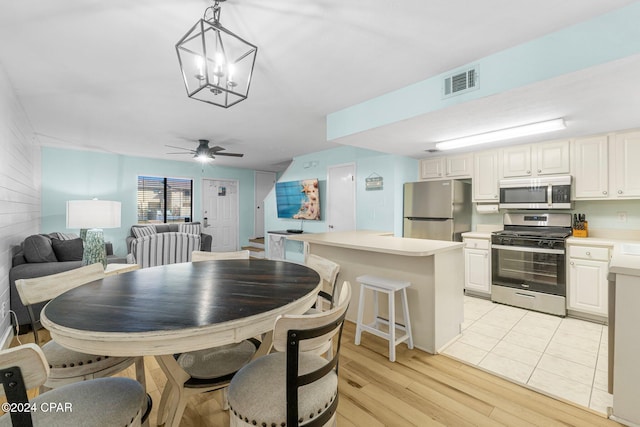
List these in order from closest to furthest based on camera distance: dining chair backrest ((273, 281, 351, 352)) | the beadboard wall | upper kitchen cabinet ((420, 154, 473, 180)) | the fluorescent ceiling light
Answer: dining chair backrest ((273, 281, 351, 352)) → the beadboard wall → the fluorescent ceiling light → upper kitchen cabinet ((420, 154, 473, 180))

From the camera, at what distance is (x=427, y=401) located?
6.22 ft

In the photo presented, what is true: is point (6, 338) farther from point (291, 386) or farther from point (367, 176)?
point (367, 176)

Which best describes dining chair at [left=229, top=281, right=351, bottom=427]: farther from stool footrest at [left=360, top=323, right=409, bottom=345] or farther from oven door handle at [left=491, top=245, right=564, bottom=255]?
oven door handle at [left=491, top=245, right=564, bottom=255]

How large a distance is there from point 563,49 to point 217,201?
7.45 metres

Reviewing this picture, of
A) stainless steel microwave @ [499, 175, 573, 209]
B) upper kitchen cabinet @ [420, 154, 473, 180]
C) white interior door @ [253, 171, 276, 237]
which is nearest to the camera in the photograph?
stainless steel microwave @ [499, 175, 573, 209]

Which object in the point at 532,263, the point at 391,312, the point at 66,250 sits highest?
the point at 66,250

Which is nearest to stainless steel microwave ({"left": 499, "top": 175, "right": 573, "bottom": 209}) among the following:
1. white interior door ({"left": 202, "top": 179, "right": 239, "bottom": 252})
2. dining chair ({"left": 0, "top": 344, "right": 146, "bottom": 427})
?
dining chair ({"left": 0, "top": 344, "right": 146, "bottom": 427})

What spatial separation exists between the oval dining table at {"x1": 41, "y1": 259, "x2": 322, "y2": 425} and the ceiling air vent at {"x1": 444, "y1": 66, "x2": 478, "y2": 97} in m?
1.98

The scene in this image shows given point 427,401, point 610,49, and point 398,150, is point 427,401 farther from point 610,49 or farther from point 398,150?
point 398,150

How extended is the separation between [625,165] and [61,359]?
5286mm

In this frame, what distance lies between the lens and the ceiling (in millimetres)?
1727

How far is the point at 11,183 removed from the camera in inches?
121

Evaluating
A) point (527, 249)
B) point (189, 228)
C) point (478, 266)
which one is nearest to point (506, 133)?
point (527, 249)

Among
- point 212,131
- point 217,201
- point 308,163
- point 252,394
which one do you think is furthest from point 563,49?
point 217,201
